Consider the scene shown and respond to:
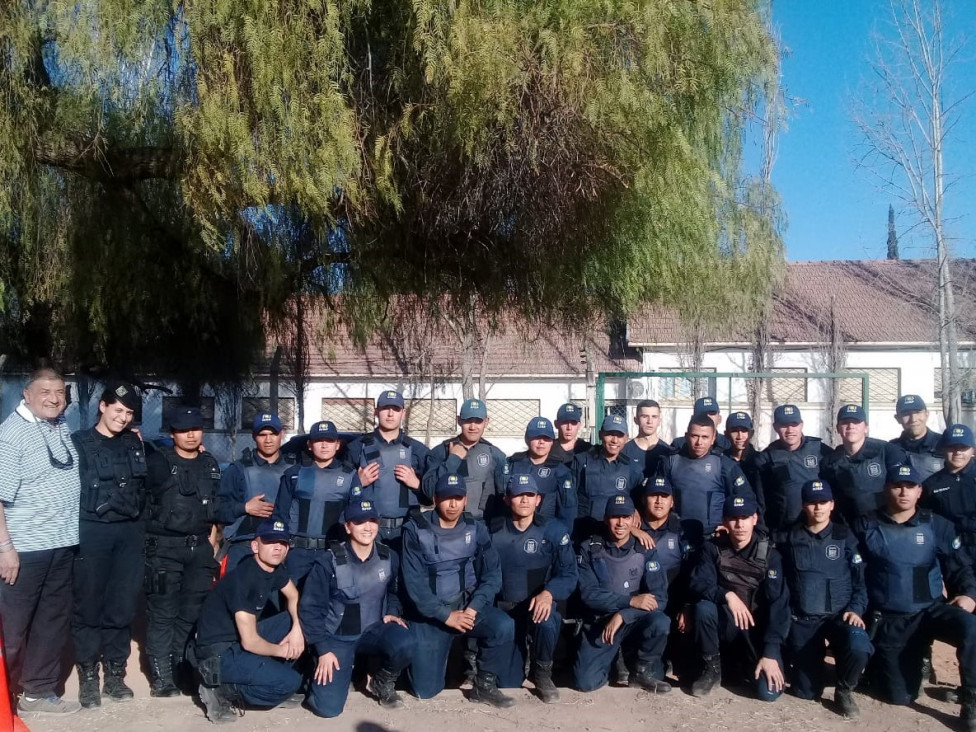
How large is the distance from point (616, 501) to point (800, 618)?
1273 millimetres

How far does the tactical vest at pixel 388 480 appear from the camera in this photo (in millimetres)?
5836

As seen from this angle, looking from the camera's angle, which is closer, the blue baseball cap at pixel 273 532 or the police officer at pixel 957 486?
the blue baseball cap at pixel 273 532

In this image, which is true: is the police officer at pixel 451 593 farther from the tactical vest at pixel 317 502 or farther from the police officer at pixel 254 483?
the police officer at pixel 254 483

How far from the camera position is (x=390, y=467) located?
19.3ft

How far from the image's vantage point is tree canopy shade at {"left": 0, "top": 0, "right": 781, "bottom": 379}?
4.67 meters

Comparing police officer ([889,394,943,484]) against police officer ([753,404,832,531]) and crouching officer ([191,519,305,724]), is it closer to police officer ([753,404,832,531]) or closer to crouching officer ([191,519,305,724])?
police officer ([753,404,832,531])

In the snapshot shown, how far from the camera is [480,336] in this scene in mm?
7586

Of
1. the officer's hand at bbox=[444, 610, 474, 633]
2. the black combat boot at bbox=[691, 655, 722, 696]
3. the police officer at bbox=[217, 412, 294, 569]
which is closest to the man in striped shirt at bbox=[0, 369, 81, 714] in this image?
the police officer at bbox=[217, 412, 294, 569]

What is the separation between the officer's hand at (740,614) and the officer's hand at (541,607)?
42.6 inches

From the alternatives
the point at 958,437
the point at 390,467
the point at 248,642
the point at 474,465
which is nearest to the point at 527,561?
the point at 474,465

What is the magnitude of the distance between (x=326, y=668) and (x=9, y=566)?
5.50 ft

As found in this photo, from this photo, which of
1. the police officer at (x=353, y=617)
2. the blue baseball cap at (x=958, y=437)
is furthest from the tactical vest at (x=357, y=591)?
the blue baseball cap at (x=958, y=437)

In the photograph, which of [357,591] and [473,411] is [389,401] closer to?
[473,411]

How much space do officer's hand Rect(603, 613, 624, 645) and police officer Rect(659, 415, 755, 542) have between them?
3.53 ft
